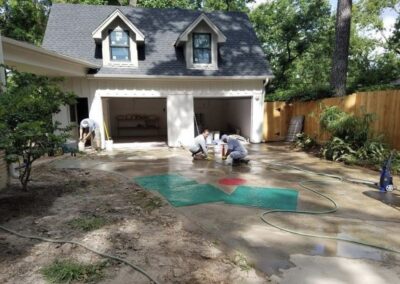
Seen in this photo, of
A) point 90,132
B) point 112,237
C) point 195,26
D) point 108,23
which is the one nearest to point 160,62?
point 195,26

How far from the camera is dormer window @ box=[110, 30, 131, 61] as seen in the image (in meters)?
12.4

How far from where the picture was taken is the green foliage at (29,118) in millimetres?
4727

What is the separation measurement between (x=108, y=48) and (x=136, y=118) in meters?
6.06

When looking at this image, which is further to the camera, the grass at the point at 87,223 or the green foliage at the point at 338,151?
the green foliage at the point at 338,151

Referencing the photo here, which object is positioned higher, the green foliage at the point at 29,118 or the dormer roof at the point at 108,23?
the dormer roof at the point at 108,23

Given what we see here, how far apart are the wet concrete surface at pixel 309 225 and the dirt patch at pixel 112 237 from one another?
0.38 metres

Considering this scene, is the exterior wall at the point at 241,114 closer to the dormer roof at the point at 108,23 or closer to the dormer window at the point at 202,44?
the dormer window at the point at 202,44

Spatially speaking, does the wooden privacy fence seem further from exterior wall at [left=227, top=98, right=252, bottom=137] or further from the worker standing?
the worker standing

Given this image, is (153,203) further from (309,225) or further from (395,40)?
(395,40)

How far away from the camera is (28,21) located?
756 inches

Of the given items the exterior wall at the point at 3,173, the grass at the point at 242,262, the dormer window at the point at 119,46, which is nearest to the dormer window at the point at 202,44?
the dormer window at the point at 119,46

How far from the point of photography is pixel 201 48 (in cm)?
1322

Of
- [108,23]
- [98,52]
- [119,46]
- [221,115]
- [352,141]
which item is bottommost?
[352,141]

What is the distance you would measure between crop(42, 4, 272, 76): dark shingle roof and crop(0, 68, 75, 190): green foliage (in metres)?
6.44
